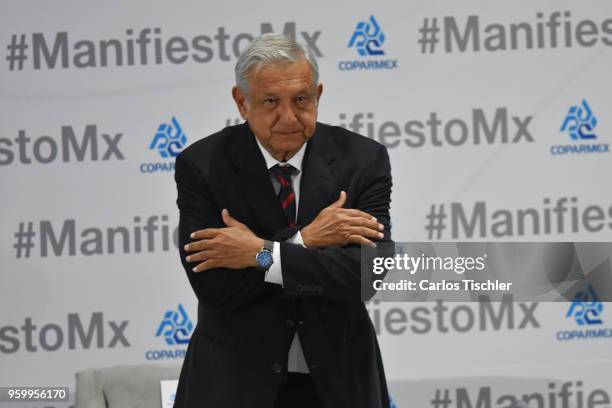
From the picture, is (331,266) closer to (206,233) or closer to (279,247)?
(279,247)

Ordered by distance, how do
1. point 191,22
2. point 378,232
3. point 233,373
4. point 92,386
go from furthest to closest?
point 191,22
point 92,386
point 378,232
point 233,373

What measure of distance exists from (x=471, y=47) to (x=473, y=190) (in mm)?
875

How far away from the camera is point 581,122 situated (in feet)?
16.5

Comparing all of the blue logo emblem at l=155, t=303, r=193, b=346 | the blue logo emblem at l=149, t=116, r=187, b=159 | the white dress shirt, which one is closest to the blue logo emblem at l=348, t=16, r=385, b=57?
the blue logo emblem at l=149, t=116, r=187, b=159

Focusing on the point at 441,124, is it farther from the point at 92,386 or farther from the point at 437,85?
the point at 92,386

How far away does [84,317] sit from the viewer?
5004mm

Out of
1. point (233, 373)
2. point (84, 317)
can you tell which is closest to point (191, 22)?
point (84, 317)

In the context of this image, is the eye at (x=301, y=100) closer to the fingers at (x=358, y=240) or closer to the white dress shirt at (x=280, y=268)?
the white dress shirt at (x=280, y=268)

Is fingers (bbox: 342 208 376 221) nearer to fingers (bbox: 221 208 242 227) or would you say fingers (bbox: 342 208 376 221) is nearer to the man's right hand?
the man's right hand

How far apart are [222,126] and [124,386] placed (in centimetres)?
165

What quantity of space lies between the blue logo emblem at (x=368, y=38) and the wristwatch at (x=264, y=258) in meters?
2.81

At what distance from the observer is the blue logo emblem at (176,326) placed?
5043 mm

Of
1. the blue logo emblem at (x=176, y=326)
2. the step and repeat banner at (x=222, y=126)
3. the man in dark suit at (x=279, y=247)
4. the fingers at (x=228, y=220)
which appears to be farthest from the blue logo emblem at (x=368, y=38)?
the fingers at (x=228, y=220)

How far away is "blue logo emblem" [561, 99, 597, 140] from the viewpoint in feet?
16.5
